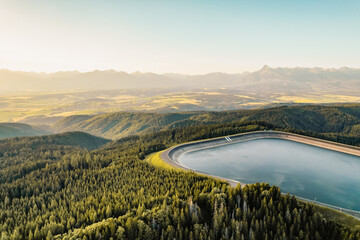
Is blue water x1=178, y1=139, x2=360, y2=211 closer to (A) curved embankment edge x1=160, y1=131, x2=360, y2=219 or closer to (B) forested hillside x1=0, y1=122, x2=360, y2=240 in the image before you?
(A) curved embankment edge x1=160, y1=131, x2=360, y2=219

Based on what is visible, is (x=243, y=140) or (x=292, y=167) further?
(x=243, y=140)

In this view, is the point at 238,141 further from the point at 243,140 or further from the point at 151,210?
the point at 151,210

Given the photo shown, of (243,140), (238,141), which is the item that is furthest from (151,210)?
(243,140)

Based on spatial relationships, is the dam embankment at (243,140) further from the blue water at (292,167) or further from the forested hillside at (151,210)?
the forested hillside at (151,210)

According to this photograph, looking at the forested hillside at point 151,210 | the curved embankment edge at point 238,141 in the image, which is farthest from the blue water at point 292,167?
the forested hillside at point 151,210

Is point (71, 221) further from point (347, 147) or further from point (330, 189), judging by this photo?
point (347, 147)
